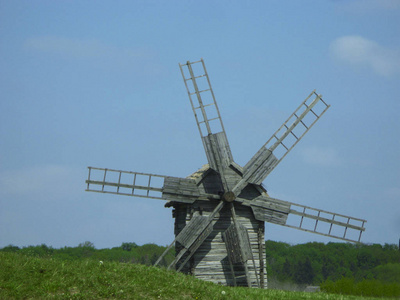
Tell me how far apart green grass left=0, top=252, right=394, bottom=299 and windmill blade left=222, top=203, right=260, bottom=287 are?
239 inches

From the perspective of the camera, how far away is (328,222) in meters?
25.7

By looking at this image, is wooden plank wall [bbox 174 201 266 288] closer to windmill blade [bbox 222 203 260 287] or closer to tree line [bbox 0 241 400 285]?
windmill blade [bbox 222 203 260 287]

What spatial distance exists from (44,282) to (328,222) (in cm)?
1438

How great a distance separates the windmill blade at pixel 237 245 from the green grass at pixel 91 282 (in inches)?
239

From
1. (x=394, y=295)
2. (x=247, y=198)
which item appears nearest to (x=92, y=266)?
(x=247, y=198)

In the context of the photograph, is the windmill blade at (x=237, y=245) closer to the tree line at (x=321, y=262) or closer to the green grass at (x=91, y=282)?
the green grass at (x=91, y=282)

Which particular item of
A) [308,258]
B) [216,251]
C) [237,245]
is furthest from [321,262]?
[237,245]

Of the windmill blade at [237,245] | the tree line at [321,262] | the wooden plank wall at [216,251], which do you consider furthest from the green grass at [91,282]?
the tree line at [321,262]

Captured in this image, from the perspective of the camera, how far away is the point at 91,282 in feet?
49.6

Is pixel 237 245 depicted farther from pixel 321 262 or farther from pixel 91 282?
pixel 321 262

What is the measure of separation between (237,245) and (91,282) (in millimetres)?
9745

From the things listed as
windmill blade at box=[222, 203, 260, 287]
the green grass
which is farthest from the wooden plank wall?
the green grass

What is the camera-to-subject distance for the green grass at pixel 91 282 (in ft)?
47.9

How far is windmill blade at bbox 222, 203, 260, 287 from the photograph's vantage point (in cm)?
2383
